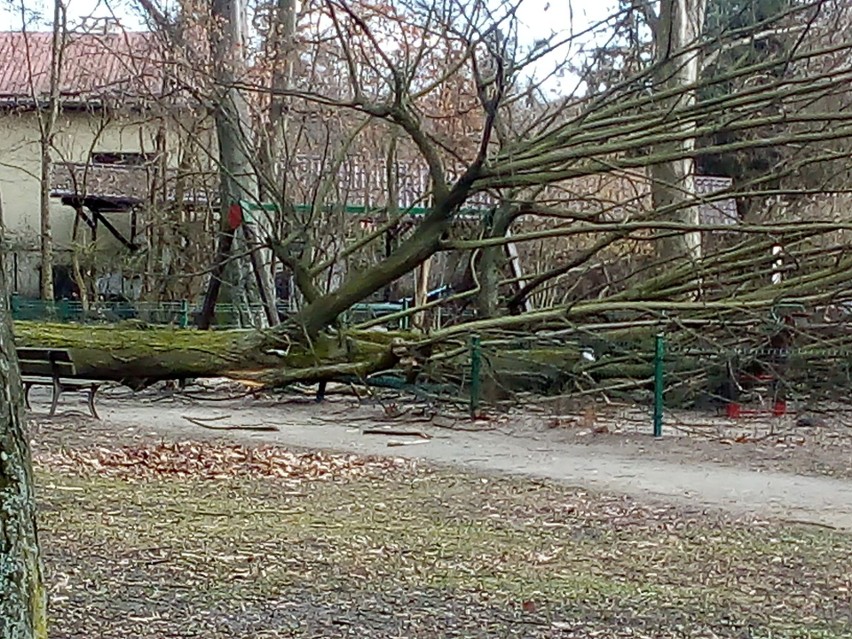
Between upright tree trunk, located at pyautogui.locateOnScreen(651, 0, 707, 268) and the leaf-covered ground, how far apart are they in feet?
12.5

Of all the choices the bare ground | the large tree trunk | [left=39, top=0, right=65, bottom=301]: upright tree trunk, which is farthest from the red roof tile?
the bare ground

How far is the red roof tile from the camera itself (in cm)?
1920

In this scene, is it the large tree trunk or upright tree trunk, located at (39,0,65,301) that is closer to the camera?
the large tree trunk

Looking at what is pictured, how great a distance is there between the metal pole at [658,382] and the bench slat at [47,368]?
580 cm

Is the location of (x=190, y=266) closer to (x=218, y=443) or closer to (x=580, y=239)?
(x=580, y=239)

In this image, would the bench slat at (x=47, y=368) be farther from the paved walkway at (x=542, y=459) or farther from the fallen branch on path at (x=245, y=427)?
the fallen branch on path at (x=245, y=427)

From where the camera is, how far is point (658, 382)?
40.4ft

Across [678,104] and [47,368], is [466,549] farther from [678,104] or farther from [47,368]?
[47,368]

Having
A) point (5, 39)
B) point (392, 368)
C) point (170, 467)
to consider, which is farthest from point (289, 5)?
point (5, 39)

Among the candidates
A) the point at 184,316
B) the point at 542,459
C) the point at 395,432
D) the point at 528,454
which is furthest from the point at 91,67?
the point at 542,459

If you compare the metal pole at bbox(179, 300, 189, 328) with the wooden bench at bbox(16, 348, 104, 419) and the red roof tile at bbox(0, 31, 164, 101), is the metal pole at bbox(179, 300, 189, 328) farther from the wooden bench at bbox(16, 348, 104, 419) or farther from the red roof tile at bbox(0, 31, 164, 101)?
the wooden bench at bbox(16, 348, 104, 419)

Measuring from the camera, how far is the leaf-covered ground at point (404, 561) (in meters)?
5.23

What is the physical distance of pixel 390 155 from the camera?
1562cm

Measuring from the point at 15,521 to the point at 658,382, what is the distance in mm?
9581
